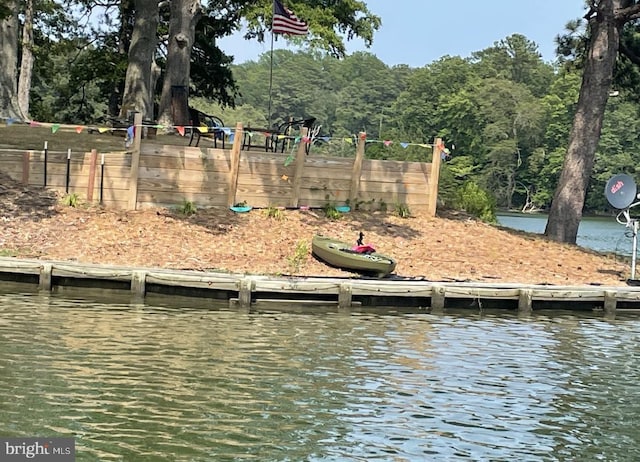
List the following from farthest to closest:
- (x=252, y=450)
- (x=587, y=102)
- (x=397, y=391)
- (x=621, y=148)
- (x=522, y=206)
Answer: (x=522, y=206), (x=621, y=148), (x=587, y=102), (x=397, y=391), (x=252, y=450)

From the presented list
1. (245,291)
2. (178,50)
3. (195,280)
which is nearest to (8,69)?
(178,50)

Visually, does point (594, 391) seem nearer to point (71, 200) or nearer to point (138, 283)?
point (138, 283)

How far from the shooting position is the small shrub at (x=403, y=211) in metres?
20.4

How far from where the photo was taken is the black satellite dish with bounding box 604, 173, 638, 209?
58.7 ft

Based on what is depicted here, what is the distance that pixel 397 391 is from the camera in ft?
31.0

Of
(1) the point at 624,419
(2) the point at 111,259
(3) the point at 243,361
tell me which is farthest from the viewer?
(2) the point at 111,259

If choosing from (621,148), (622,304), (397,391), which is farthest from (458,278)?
(621,148)

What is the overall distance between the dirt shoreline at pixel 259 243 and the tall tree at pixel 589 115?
3.32 m

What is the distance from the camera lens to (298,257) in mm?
16938

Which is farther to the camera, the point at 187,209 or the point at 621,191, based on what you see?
the point at 187,209

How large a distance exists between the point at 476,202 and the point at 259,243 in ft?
31.8

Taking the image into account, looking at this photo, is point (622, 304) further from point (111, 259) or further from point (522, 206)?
point (522, 206)

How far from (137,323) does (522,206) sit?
91.6 metres

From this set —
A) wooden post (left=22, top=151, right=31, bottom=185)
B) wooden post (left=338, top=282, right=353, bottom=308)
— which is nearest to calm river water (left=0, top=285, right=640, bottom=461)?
wooden post (left=338, top=282, right=353, bottom=308)
